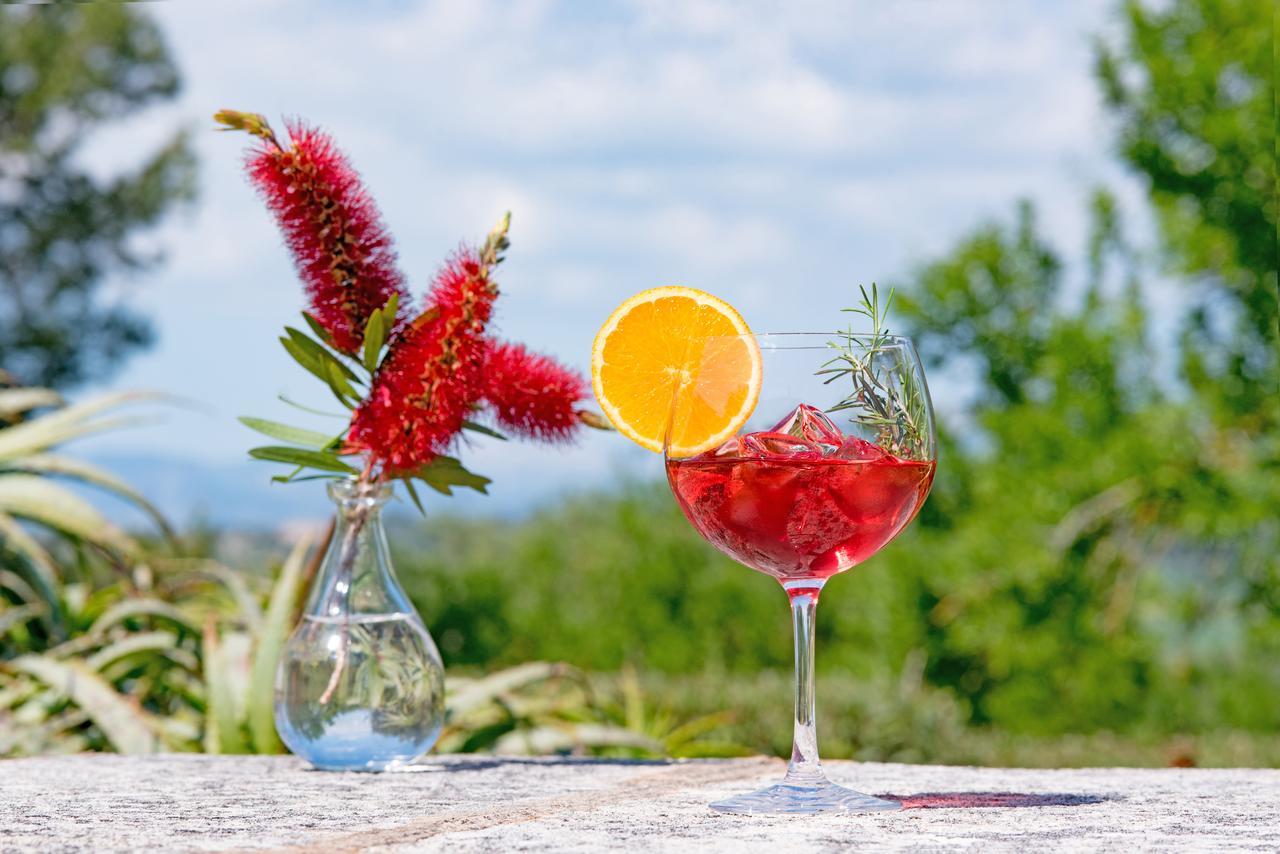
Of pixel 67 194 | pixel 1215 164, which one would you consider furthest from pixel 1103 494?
pixel 67 194

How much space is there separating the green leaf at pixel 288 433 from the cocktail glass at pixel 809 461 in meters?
0.60

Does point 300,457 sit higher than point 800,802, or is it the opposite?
point 300,457

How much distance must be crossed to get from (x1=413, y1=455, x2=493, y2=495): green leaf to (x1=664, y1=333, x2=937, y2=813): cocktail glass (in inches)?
17.5

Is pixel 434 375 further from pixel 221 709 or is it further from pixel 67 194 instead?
pixel 67 194

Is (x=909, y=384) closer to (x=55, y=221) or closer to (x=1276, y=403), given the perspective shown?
(x=1276, y=403)

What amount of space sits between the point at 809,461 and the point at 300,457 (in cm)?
74

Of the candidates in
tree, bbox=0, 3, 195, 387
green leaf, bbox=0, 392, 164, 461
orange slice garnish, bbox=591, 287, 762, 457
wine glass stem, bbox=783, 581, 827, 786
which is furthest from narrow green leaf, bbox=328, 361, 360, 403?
tree, bbox=0, 3, 195, 387

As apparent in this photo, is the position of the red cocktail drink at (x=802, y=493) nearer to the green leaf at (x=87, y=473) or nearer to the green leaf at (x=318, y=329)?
the green leaf at (x=318, y=329)

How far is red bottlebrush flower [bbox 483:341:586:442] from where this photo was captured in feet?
5.70

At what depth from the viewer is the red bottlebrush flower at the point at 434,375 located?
66.0 inches

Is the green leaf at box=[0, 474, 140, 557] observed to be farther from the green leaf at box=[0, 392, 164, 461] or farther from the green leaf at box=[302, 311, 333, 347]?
the green leaf at box=[302, 311, 333, 347]

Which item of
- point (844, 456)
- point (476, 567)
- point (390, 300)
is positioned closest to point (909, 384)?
point (844, 456)

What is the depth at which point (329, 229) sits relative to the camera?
1679mm

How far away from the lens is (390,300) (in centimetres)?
163
